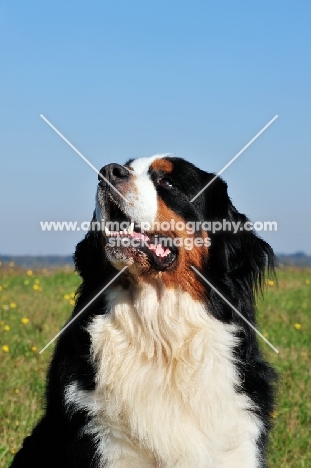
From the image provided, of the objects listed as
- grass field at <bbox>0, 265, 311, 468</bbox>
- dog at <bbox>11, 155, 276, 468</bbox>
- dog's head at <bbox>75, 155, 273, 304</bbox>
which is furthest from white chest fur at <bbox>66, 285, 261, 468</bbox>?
grass field at <bbox>0, 265, 311, 468</bbox>

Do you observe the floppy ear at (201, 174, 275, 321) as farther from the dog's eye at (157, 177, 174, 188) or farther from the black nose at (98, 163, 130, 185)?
the black nose at (98, 163, 130, 185)

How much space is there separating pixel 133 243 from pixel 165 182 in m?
0.51

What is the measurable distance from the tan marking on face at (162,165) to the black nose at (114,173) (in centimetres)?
35

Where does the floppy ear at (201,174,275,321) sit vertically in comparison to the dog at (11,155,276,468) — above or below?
above

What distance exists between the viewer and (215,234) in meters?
4.37

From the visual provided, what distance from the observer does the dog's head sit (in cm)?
399

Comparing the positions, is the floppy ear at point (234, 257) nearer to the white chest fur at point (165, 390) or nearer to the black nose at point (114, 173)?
the white chest fur at point (165, 390)

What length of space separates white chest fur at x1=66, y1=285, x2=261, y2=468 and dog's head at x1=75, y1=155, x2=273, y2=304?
19 centimetres

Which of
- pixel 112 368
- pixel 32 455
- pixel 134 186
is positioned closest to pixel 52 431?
pixel 32 455

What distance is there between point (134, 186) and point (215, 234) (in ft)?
2.11

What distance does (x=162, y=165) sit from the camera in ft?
14.3

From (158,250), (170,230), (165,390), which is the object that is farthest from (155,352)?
(170,230)

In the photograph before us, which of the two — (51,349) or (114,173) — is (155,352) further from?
(51,349)

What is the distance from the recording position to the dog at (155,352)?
3.96m
